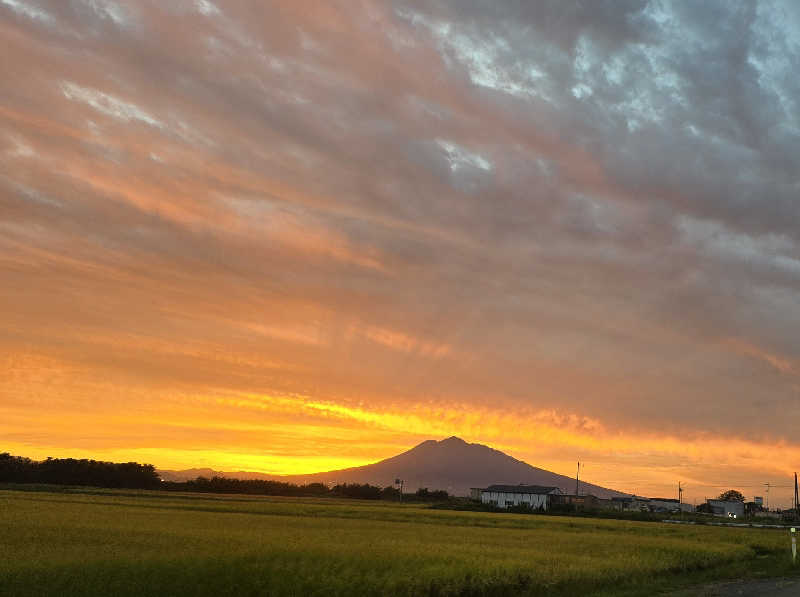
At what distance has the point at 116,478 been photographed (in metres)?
154

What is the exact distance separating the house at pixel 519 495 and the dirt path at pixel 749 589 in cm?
13848

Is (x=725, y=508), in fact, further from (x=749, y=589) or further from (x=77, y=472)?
(x=749, y=589)

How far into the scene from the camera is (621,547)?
142 ft

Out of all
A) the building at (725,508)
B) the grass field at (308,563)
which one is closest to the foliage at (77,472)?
the grass field at (308,563)

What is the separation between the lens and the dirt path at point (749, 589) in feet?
79.5

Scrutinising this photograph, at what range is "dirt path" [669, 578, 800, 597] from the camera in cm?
2423

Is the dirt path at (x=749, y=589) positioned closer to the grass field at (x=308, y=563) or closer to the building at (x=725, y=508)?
the grass field at (x=308, y=563)

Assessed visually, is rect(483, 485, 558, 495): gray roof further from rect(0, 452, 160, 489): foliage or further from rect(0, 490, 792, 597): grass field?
rect(0, 490, 792, 597): grass field

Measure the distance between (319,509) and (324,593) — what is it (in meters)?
59.1

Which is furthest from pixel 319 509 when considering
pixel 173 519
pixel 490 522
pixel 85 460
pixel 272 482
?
pixel 85 460

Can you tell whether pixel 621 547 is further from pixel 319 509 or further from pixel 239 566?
pixel 319 509

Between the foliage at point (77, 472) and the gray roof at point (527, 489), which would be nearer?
the foliage at point (77, 472)

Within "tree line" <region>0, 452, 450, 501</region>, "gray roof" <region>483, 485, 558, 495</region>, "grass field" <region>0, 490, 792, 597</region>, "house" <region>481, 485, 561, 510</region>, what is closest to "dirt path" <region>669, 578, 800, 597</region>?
"grass field" <region>0, 490, 792, 597</region>

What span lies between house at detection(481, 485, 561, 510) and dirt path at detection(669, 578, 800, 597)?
454 ft
